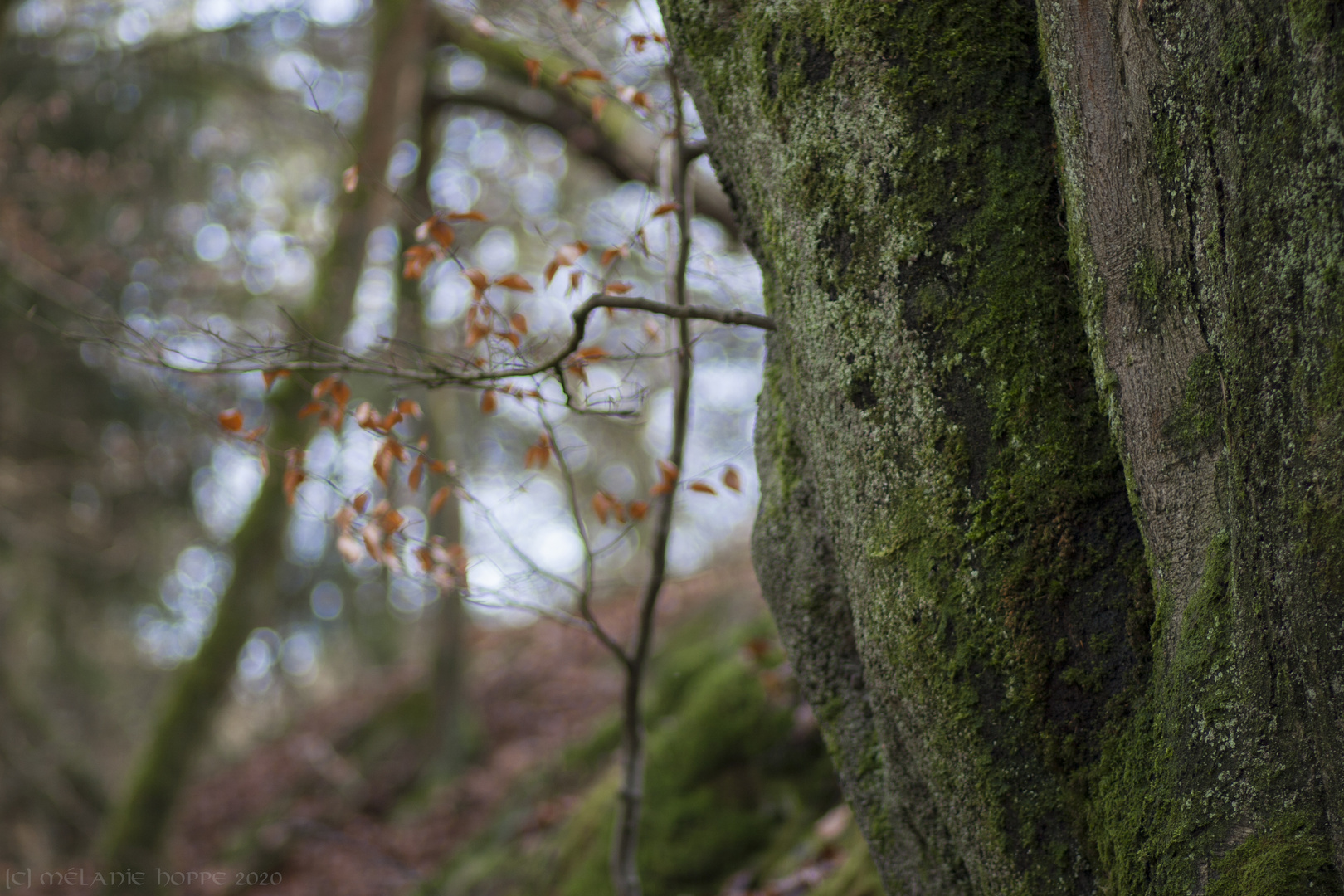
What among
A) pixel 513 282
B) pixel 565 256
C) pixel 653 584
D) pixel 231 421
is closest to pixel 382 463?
pixel 231 421

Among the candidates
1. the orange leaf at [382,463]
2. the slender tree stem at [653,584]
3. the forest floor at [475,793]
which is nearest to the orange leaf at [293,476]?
the orange leaf at [382,463]

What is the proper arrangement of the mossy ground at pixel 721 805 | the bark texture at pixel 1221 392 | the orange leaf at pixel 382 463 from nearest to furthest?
the bark texture at pixel 1221 392, the orange leaf at pixel 382 463, the mossy ground at pixel 721 805

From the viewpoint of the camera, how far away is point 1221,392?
50.6 inches

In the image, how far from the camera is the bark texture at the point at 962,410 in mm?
1485

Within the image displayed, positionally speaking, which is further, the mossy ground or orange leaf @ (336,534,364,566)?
the mossy ground

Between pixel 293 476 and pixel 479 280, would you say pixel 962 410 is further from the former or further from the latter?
pixel 293 476

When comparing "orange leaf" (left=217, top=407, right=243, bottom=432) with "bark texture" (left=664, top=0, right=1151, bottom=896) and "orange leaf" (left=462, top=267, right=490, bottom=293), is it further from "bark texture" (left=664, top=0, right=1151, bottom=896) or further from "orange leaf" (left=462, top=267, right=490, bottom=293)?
"bark texture" (left=664, top=0, right=1151, bottom=896)

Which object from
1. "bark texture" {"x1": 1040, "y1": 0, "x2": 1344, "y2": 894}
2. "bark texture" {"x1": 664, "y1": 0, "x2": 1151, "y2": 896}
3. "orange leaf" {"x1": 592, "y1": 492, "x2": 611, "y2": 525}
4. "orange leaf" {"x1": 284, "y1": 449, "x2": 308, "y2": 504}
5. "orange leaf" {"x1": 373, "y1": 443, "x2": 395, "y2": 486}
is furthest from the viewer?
"orange leaf" {"x1": 592, "y1": 492, "x2": 611, "y2": 525}

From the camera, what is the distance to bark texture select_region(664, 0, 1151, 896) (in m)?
1.49

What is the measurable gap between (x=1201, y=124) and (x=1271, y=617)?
72 cm

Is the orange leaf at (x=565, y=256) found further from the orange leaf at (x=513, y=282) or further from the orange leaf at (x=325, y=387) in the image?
the orange leaf at (x=325, y=387)

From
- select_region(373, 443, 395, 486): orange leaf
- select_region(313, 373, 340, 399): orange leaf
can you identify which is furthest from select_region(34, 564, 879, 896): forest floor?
select_region(313, 373, 340, 399): orange leaf

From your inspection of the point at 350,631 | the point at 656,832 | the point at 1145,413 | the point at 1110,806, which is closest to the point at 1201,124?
the point at 1145,413

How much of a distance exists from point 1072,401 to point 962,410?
19 centimetres
